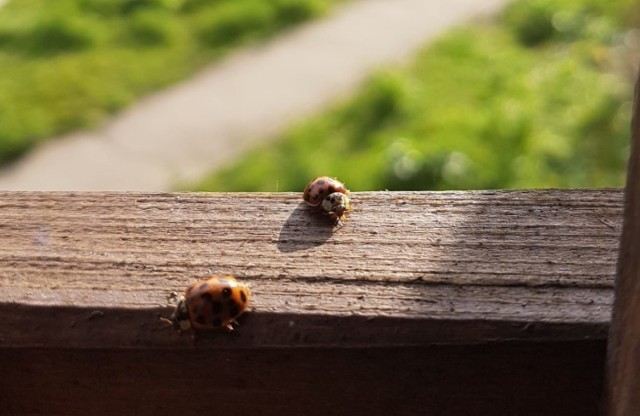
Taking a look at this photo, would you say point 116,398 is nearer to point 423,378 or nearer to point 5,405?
point 5,405

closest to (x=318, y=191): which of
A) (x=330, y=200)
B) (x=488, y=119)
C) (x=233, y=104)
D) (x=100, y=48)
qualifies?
(x=330, y=200)

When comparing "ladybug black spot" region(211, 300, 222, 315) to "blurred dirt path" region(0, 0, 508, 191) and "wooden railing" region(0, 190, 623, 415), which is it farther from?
"blurred dirt path" region(0, 0, 508, 191)

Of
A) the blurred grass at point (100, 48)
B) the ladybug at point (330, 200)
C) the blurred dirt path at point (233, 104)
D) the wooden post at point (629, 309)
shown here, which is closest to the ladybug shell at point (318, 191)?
the ladybug at point (330, 200)

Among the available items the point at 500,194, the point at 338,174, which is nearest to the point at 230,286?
the point at 500,194

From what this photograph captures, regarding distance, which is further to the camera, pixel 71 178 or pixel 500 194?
pixel 71 178

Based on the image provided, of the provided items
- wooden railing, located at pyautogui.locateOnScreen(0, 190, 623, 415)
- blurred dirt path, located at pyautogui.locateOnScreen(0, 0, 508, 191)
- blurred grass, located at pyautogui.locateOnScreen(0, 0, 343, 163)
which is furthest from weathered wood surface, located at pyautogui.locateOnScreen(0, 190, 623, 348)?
blurred grass, located at pyautogui.locateOnScreen(0, 0, 343, 163)

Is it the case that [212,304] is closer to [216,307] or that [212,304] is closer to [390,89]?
[216,307]
